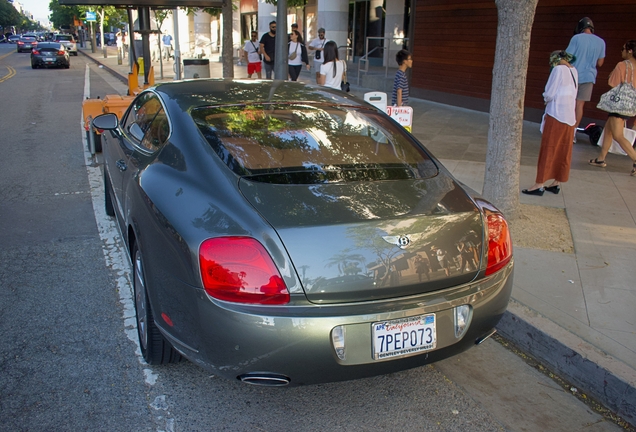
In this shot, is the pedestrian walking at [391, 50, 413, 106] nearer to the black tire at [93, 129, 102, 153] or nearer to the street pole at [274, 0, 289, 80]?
the street pole at [274, 0, 289, 80]

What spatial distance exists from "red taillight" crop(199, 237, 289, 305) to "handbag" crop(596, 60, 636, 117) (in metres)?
7.12

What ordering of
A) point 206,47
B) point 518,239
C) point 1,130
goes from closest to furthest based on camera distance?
point 518,239
point 1,130
point 206,47

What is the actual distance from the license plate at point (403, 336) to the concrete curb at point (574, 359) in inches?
48.6

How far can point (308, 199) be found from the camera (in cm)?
288

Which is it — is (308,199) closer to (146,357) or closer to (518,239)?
(146,357)

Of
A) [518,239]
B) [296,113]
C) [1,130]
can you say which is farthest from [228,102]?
[1,130]

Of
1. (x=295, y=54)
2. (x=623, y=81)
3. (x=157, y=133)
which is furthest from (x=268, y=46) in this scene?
(x=157, y=133)

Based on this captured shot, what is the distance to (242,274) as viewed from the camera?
102 inches

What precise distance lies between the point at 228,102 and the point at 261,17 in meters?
24.9

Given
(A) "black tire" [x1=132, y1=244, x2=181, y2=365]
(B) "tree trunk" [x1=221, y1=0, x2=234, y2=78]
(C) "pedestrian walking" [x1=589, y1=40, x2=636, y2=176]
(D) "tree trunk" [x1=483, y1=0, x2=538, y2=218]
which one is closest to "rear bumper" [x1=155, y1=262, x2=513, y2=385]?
(A) "black tire" [x1=132, y1=244, x2=181, y2=365]

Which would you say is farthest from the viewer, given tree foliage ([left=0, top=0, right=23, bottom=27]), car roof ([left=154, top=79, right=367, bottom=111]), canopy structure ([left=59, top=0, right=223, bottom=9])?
tree foliage ([left=0, top=0, right=23, bottom=27])

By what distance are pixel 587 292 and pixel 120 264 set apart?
12.5ft

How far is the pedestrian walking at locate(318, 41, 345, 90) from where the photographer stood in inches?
416

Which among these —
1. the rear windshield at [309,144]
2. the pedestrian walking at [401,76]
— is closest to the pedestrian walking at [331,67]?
the pedestrian walking at [401,76]
